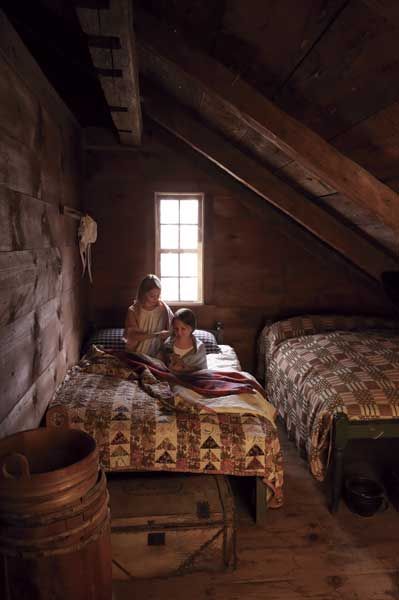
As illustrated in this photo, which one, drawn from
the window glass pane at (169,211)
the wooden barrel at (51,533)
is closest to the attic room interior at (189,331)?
the wooden barrel at (51,533)

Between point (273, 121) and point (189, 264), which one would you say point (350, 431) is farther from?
point (189, 264)

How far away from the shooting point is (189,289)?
4422 millimetres

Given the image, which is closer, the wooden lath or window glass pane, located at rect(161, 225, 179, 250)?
the wooden lath

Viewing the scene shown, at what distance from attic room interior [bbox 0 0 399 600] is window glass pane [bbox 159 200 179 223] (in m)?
0.13

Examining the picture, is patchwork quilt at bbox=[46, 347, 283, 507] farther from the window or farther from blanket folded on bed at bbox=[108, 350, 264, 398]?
the window

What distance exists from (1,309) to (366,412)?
199cm

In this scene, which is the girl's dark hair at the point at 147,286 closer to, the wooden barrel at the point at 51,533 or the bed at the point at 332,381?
the bed at the point at 332,381

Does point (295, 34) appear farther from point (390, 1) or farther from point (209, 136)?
point (209, 136)

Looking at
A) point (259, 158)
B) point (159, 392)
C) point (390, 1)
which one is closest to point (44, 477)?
point (159, 392)

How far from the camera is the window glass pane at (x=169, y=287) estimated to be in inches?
172

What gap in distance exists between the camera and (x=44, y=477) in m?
1.23

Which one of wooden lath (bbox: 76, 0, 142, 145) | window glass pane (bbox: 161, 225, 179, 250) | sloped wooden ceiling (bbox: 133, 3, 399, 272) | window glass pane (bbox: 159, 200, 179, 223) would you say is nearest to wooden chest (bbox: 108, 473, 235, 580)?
sloped wooden ceiling (bbox: 133, 3, 399, 272)

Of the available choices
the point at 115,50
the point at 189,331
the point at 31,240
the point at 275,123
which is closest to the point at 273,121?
the point at 275,123

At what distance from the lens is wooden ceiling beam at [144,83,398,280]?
322 cm
